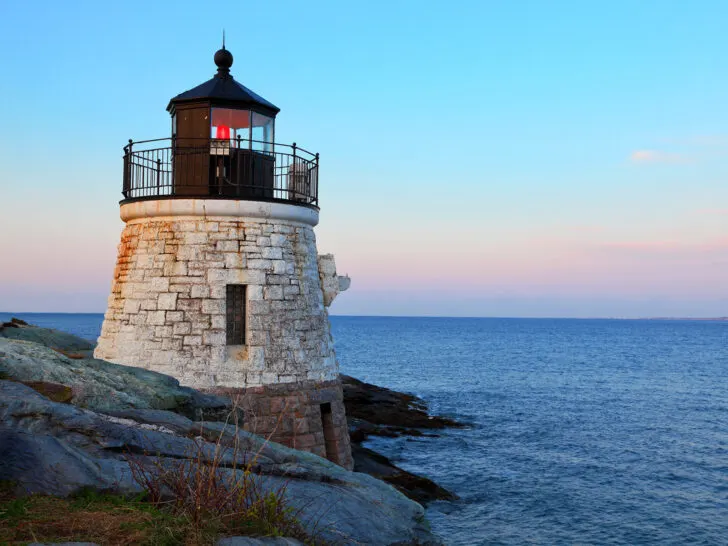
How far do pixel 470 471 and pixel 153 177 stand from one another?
15776 millimetres

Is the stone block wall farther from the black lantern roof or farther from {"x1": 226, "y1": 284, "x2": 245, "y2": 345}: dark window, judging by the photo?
the black lantern roof

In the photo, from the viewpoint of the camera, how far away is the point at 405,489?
19.8 metres

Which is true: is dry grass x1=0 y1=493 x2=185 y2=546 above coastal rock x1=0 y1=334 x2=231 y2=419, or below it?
below

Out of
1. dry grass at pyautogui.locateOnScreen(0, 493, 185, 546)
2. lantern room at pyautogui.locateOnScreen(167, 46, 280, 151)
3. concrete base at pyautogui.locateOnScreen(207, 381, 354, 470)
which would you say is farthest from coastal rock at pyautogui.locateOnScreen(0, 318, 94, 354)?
dry grass at pyautogui.locateOnScreen(0, 493, 185, 546)

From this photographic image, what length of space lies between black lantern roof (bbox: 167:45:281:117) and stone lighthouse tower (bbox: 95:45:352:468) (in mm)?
27

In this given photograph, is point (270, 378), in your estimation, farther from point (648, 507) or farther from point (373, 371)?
point (373, 371)

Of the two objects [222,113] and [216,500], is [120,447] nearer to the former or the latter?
[216,500]

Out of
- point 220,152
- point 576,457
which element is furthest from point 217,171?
point 576,457

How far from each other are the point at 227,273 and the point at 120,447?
7.28m

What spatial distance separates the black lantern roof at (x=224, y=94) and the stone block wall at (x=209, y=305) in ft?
7.88

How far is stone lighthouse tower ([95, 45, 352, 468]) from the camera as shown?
13023 mm

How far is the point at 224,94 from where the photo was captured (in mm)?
13719

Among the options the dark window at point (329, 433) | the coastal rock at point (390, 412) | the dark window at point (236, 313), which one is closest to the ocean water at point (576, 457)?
the coastal rock at point (390, 412)

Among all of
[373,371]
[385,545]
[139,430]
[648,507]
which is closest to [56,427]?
[139,430]
